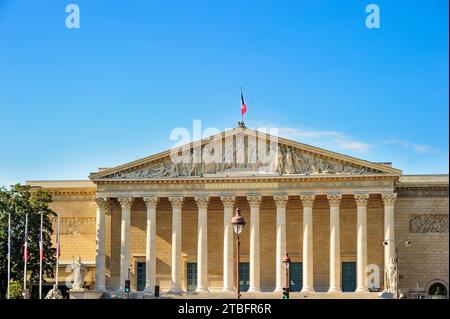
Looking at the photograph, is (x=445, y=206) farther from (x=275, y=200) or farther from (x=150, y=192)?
(x=150, y=192)

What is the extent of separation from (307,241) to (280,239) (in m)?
2.02

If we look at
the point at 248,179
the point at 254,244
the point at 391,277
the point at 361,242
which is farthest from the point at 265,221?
the point at 391,277

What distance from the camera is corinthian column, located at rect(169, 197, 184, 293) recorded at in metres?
66.6

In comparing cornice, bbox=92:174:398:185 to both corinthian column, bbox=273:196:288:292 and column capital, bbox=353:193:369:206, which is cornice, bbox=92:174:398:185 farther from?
corinthian column, bbox=273:196:288:292

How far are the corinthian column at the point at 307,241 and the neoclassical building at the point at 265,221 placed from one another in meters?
0.07

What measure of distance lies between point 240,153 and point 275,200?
176 inches

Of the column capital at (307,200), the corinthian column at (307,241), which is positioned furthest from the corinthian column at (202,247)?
the corinthian column at (307,241)

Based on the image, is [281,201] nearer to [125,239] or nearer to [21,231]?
[125,239]

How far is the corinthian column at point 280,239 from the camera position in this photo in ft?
214

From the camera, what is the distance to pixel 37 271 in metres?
65.9

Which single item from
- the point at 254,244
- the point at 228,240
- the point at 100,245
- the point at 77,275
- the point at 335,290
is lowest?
the point at 335,290

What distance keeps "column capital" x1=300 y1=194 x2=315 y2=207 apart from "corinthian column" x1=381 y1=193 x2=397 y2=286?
5169 mm

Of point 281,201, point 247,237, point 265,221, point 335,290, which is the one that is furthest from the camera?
point 265,221

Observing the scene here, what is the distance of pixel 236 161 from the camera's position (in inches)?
2618
